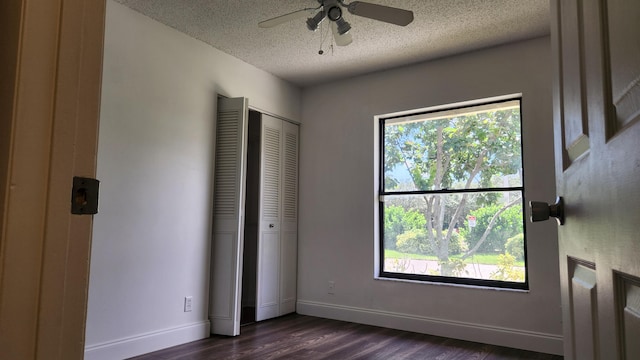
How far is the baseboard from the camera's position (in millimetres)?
3429

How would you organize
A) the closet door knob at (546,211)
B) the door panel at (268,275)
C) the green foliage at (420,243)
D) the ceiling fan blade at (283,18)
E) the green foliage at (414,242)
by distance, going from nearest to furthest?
the closet door knob at (546,211) < the ceiling fan blade at (283,18) < the green foliage at (420,243) < the green foliage at (414,242) < the door panel at (268,275)

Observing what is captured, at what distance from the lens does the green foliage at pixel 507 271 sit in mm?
3701

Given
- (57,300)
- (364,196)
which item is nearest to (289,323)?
(364,196)

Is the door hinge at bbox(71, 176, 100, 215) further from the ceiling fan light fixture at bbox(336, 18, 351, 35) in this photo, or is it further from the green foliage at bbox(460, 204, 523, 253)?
the green foliage at bbox(460, 204, 523, 253)

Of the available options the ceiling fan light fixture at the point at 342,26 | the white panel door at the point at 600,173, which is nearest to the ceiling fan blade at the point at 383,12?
the ceiling fan light fixture at the point at 342,26

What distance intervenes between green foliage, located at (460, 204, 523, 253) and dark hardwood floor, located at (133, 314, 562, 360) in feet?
2.85

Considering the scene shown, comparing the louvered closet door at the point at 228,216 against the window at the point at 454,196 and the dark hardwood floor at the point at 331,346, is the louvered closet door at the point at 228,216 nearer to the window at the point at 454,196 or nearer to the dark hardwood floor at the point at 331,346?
the dark hardwood floor at the point at 331,346

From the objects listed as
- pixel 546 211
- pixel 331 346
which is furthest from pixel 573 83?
pixel 331 346

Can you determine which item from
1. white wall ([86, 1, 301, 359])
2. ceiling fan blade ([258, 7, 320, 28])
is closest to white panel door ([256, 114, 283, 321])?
white wall ([86, 1, 301, 359])

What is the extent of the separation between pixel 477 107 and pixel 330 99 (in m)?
1.62

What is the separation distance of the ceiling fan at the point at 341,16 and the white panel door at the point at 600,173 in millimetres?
1791

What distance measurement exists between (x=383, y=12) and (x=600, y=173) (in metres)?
A: 2.27

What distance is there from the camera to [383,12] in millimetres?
2662

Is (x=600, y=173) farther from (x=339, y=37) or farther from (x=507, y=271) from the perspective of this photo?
(x=507, y=271)
